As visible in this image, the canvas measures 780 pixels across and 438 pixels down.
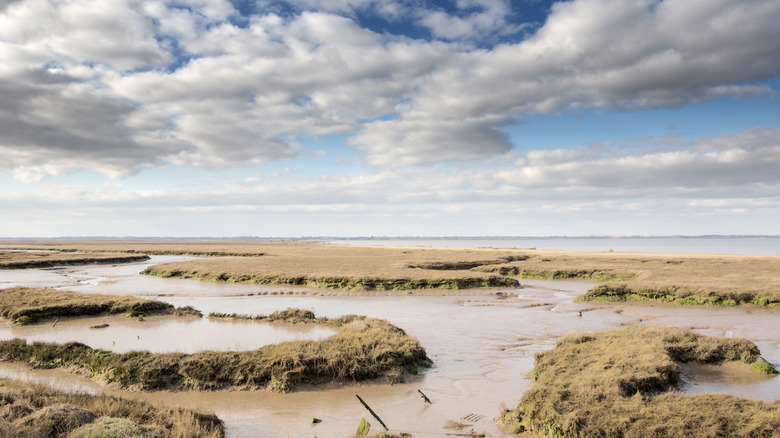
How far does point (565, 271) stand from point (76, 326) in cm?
4591

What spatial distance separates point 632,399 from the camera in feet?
34.0

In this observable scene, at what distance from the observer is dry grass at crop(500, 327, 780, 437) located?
897 cm

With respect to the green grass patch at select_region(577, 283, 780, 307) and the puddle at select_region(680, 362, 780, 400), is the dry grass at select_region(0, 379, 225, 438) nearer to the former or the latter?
the puddle at select_region(680, 362, 780, 400)

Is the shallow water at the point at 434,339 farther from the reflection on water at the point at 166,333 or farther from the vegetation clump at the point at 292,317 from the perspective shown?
the vegetation clump at the point at 292,317

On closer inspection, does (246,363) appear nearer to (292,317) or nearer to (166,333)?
(166,333)

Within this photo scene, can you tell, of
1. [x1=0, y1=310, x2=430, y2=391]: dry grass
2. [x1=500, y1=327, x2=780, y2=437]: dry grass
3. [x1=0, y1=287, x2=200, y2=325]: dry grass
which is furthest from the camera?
[x1=0, y1=287, x2=200, y2=325]: dry grass

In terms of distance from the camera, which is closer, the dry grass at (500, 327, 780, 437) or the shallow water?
the dry grass at (500, 327, 780, 437)

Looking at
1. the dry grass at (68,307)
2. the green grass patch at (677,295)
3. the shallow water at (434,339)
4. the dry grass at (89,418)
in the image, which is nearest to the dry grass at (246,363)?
the shallow water at (434,339)

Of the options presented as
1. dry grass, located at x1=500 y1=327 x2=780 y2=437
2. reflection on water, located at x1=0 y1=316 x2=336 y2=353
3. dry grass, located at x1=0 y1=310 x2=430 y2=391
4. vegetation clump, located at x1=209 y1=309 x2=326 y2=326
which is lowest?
reflection on water, located at x1=0 y1=316 x2=336 y2=353

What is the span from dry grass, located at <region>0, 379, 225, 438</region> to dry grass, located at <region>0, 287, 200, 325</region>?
17.1 meters

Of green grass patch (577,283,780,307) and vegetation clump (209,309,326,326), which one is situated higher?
green grass patch (577,283,780,307)

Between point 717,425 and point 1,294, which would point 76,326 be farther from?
point 717,425

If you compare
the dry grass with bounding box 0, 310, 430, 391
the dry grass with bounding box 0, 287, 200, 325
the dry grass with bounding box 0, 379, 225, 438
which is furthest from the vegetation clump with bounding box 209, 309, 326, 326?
the dry grass with bounding box 0, 379, 225, 438

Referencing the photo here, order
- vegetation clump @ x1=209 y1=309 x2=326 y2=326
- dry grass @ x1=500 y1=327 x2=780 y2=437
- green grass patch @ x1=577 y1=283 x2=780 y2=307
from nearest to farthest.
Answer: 1. dry grass @ x1=500 y1=327 x2=780 y2=437
2. vegetation clump @ x1=209 y1=309 x2=326 y2=326
3. green grass patch @ x1=577 y1=283 x2=780 y2=307
